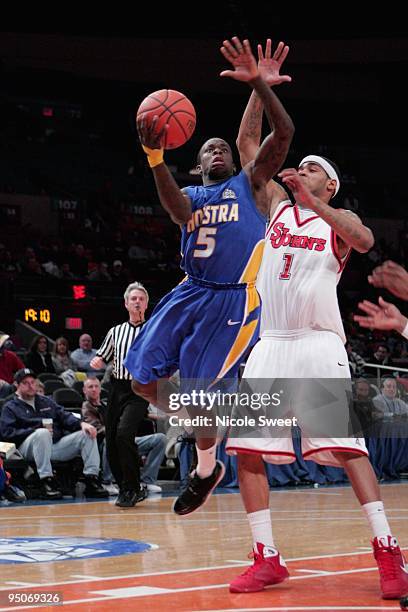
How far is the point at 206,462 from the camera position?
19.3 feet

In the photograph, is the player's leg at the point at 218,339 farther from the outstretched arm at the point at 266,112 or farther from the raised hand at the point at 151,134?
the raised hand at the point at 151,134

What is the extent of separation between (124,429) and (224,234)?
518cm

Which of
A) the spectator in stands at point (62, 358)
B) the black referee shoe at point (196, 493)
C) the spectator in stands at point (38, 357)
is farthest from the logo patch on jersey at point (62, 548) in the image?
the spectator in stands at point (62, 358)

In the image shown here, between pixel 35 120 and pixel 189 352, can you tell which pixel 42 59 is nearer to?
pixel 35 120

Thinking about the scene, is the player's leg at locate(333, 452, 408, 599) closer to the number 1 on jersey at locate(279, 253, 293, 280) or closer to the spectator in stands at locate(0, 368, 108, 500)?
the number 1 on jersey at locate(279, 253, 293, 280)

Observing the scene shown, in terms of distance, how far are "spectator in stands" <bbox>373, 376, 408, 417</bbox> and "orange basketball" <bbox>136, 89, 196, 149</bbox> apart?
29.2 ft

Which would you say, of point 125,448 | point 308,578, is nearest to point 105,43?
point 125,448

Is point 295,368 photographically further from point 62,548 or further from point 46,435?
point 46,435

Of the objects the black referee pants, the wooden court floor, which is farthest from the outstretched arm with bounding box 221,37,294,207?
the black referee pants

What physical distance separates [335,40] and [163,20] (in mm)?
4993

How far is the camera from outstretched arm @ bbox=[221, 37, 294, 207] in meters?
5.23

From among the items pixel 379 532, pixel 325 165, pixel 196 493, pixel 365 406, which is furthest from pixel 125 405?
pixel 379 532

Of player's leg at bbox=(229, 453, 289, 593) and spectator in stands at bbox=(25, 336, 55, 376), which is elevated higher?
spectator in stands at bbox=(25, 336, 55, 376)

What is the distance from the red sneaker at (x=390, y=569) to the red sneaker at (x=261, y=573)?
0.57 metres
